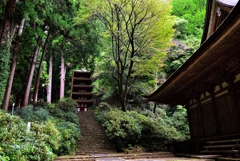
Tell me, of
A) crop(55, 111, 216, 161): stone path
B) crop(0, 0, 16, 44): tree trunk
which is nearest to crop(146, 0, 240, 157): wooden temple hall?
crop(55, 111, 216, 161): stone path

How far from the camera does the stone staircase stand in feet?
34.0

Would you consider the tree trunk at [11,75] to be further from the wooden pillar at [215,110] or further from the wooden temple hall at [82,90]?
the wooden temple hall at [82,90]

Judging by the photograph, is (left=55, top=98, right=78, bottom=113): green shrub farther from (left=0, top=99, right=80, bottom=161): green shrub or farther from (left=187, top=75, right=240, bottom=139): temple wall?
(left=187, top=75, right=240, bottom=139): temple wall

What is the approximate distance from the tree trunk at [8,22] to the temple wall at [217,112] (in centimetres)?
1026

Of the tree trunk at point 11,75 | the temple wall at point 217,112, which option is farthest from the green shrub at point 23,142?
the temple wall at point 217,112

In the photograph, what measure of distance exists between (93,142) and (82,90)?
16.8 metres

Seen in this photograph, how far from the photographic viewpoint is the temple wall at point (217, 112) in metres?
6.86

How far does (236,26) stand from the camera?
13.3ft

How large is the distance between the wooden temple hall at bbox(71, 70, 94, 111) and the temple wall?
18232mm

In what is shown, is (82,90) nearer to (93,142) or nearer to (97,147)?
(93,142)

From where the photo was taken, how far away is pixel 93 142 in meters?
Answer: 11.5

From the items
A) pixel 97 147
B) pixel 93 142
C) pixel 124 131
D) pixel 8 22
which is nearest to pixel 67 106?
pixel 93 142

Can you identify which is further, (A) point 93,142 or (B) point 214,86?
(A) point 93,142

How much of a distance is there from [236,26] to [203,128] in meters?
6.31
